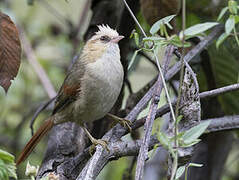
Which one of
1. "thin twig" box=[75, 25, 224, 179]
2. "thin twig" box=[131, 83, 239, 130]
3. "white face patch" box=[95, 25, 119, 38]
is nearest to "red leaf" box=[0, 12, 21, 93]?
"thin twig" box=[75, 25, 224, 179]

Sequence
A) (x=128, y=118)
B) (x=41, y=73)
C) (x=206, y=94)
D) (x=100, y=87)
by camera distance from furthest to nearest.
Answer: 1. (x=41, y=73)
2. (x=100, y=87)
3. (x=128, y=118)
4. (x=206, y=94)

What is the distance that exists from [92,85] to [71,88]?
0.77 feet

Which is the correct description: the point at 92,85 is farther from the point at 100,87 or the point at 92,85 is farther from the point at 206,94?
the point at 206,94

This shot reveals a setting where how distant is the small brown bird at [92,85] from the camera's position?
3.27 metres

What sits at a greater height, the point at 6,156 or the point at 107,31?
the point at 6,156

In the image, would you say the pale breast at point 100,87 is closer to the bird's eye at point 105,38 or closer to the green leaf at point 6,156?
the bird's eye at point 105,38

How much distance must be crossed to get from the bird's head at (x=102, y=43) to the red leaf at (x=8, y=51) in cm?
113

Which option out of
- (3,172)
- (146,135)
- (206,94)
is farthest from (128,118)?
(3,172)

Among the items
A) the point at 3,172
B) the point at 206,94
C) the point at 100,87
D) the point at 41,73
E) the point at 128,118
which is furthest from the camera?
the point at 41,73

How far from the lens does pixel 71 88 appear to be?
3.50 meters

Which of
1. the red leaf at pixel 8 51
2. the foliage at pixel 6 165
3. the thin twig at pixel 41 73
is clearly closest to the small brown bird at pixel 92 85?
the thin twig at pixel 41 73

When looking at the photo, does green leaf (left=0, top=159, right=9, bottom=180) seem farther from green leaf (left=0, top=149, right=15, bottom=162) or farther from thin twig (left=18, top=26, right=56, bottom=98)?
thin twig (left=18, top=26, right=56, bottom=98)

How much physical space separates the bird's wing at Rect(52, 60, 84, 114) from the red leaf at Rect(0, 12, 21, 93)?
45.4 inches

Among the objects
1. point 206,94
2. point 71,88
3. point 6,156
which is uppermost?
point 6,156
